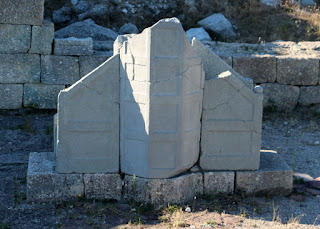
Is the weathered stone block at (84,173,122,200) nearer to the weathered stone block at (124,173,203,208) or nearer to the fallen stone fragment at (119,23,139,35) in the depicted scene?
the weathered stone block at (124,173,203,208)

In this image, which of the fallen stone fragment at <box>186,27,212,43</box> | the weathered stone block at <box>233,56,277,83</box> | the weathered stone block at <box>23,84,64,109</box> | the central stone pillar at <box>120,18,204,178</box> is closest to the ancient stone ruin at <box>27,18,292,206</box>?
the central stone pillar at <box>120,18,204,178</box>

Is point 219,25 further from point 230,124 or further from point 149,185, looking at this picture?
point 149,185

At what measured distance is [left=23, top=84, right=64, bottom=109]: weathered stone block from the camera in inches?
375

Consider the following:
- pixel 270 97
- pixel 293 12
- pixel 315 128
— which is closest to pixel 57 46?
pixel 270 97

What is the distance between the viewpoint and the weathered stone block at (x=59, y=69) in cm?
941

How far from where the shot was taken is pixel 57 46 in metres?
9.36

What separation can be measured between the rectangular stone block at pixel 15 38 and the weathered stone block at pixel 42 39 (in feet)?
0.29

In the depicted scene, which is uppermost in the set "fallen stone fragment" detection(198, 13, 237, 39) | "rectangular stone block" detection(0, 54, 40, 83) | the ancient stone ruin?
"fallen stone fragment" detection(198, 13, 237, 39)

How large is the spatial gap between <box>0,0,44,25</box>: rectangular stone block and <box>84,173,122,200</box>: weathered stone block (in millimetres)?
4155

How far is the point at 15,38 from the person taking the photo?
363 inches

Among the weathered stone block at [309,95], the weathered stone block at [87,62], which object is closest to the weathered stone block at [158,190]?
the weathered stone block at [87,62]

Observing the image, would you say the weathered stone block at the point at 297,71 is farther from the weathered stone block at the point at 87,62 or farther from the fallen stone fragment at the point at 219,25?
the weathered stone block at the point at 87,62

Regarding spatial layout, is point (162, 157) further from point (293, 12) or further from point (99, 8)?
point (293, 12)

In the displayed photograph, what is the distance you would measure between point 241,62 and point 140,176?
180 inches
